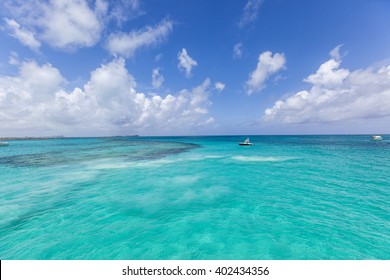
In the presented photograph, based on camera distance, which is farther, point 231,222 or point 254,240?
point 231,222

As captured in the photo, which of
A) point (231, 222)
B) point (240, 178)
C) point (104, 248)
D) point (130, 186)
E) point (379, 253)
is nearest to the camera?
point (379, 253)

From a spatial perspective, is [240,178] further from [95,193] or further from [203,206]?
[95,193]

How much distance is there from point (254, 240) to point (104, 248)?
6.15 meters

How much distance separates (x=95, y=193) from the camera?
12258 mm

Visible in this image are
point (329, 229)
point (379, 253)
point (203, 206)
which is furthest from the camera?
point (203, 206)

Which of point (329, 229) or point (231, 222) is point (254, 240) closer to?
point (231, 222)

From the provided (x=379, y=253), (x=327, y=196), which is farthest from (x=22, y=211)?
(x=327, y=196)

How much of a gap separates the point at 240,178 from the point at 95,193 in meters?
12.8

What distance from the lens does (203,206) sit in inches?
400

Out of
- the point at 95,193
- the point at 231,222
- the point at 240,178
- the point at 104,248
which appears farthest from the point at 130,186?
the point at 240,178

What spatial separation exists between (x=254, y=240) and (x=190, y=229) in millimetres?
2876

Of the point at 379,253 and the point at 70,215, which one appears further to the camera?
the point at 70,215

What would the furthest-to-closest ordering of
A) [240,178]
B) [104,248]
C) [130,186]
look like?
[240,178], [130,186], [104,248]

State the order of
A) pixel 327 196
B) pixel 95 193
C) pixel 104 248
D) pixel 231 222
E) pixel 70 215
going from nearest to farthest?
1. pixel 104 248
2. pixel 231 222
3. pixel 70 215
4. pixel 327 196
5. pixel 95 193
